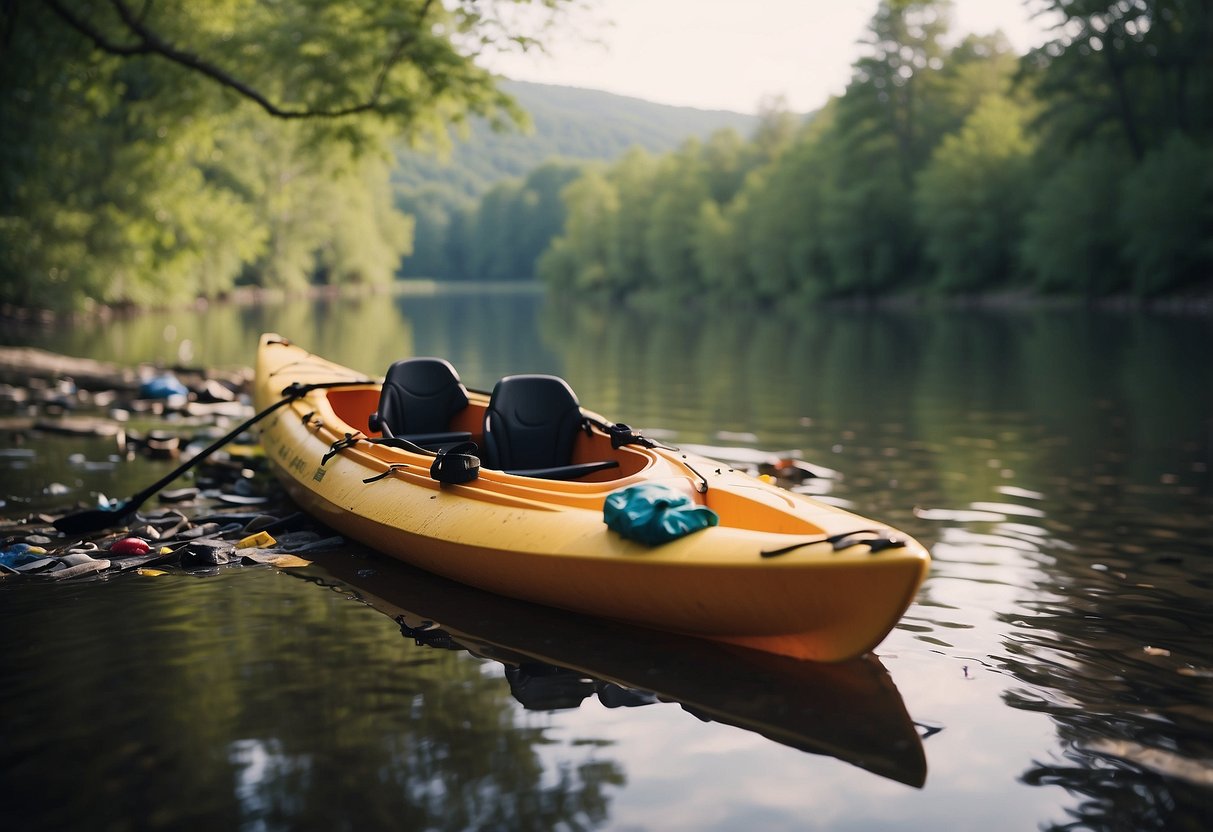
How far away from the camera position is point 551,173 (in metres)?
162

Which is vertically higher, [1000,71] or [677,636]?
[1000,71]

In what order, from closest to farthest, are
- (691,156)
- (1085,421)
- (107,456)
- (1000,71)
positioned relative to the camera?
(107,456) < (1085,421) < (1000,71) < (691,156)

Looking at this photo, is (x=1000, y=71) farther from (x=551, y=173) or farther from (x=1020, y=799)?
(x=551, y=173)

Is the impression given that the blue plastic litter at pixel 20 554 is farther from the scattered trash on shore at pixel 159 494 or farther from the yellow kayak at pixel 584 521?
the yellow kayak at pixel 584 521

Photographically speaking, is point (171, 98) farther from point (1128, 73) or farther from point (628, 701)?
point (1128, 73)

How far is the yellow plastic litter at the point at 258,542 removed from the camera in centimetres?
775

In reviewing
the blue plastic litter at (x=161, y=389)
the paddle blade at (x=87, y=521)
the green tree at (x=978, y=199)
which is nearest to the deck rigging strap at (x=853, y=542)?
the paddle blade at (x=87, y=521)

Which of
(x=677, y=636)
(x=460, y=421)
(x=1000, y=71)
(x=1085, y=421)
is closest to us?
(x=677, y=636)

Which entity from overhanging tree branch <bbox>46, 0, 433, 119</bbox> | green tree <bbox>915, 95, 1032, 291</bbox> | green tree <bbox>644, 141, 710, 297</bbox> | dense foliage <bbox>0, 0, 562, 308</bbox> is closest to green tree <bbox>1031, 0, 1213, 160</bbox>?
green tree <bbox>915, 95, 1032, 291</bbox>

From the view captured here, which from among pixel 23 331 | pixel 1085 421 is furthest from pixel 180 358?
pixel 1085 421

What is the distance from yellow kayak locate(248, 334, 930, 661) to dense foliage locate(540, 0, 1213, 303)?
33.9 meters

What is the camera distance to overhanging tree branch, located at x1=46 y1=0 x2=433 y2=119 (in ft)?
46.6

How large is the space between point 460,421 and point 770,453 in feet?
13.6

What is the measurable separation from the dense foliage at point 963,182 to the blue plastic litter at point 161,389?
32.5 meters
